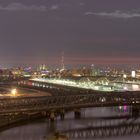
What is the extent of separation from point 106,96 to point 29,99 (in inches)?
630

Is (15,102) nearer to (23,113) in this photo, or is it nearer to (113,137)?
(23,113)

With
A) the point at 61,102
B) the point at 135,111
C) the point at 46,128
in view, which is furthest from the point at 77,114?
→ the point at 46,128

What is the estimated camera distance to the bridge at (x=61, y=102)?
2268 inches

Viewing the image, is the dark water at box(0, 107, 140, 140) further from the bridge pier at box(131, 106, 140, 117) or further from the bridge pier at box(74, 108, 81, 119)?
the bridge pier at box(131, 106, 140, 117)

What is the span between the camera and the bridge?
189ft

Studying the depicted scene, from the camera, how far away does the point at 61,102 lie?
6531cm

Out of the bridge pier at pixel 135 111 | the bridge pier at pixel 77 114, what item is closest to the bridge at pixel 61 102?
the bridge pier at pixel 135 111

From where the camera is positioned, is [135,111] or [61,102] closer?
[61,102]

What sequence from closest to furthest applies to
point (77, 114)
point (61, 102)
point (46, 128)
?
point (46, 128) < point (61, 102) < point (77, 114)

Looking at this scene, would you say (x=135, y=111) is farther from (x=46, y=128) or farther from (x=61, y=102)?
(x=46, y=128)

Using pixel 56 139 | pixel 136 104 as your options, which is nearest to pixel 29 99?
pixel 136 104

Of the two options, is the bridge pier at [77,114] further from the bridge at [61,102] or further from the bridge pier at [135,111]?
the bridge pier at [135,111]

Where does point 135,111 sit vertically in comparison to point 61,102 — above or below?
below

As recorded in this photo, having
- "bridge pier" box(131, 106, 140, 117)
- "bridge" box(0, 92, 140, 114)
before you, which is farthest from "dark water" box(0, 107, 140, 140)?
"bridge pier" box(131, 106, 140, 117)
